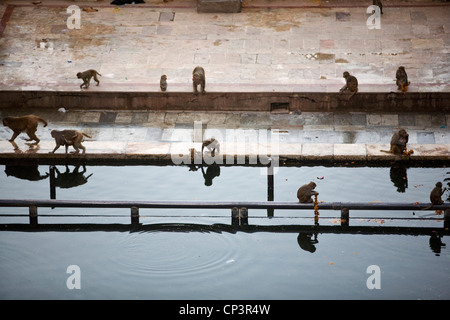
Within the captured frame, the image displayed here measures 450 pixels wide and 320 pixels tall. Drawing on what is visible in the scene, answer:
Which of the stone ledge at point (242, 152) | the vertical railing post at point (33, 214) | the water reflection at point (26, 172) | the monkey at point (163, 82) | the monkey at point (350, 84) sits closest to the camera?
the vertical railing post at point (33, 214)

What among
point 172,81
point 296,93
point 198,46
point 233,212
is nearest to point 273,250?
point 233,212

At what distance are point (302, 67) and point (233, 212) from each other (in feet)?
22.9

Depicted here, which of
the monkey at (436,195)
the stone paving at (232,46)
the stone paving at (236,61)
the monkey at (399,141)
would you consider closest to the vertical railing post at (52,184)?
the stone paving at (236,61)

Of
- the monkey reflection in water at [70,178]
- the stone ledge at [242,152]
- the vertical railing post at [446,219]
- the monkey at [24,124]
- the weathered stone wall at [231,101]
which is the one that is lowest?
the vertical railing post at [446,219]

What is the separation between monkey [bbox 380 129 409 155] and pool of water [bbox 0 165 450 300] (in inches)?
18.5

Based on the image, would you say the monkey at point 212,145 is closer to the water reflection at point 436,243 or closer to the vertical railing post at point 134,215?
the vertical railing post at point 134,215

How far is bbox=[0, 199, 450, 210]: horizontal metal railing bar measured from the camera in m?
15.5

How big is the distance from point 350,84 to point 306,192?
5073 millimetres

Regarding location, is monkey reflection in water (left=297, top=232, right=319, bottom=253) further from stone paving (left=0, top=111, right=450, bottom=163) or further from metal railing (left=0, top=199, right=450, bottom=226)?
stone paving (left=0, top=111, right=450, bottom=163)

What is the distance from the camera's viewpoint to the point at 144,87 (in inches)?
820

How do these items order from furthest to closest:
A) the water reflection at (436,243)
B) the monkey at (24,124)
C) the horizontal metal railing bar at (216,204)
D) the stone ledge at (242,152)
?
the monkey at (24,124)
the stone ledge at (242,152)
the horizontal metal railing bar at (216,204)
the water reflection at (436,243)

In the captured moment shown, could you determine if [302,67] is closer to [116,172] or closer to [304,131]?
[304,131]

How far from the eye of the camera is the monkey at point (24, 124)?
729 inches

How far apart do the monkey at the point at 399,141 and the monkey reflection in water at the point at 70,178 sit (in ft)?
21.3
